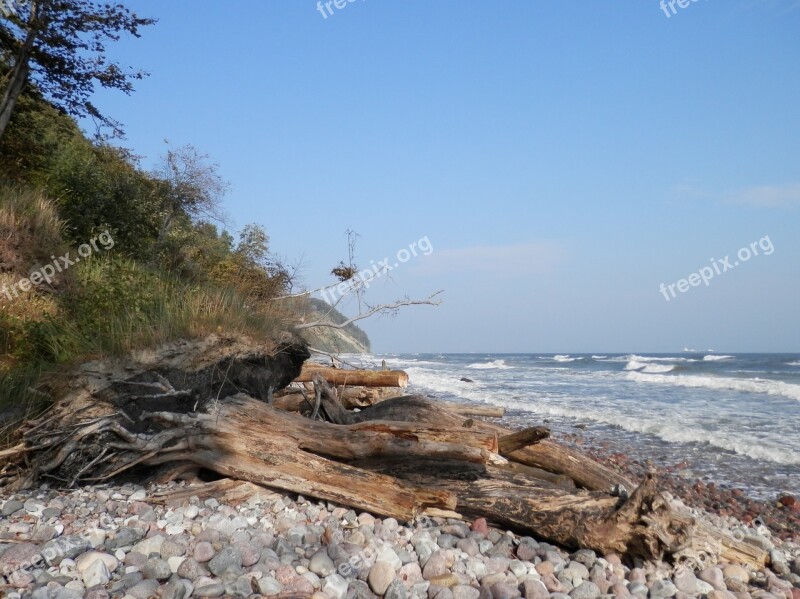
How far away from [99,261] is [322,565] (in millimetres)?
6999

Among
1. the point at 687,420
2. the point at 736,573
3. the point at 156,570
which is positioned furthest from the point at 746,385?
the point at 156,570

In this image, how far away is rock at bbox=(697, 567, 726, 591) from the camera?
3647 millimetres

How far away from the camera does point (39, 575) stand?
3.06m

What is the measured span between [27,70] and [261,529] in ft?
37.6

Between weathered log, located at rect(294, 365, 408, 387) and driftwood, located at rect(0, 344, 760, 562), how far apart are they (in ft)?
8.30

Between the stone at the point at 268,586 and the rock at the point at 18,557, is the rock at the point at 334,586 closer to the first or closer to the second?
the stone at the point at 268,586

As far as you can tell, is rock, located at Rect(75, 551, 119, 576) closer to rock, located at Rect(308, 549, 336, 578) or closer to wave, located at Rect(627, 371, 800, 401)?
rock, located at Rect(308, 549, 336, 578)

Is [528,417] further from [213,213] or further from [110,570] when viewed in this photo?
[110,570]

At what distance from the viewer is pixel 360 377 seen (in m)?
7.90

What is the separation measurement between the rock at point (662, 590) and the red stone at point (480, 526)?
114 cm

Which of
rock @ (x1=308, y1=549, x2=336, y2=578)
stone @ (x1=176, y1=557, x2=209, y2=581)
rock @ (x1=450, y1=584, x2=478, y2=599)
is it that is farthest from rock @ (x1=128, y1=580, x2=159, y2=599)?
rock @ (x1=450, y1=584, x2=478, y2=599)

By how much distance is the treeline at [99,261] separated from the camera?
549cm

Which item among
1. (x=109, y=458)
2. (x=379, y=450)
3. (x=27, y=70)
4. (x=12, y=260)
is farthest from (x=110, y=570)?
(x=27, y=70)

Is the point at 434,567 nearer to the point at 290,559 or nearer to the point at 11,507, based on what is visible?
the point at 290,559
